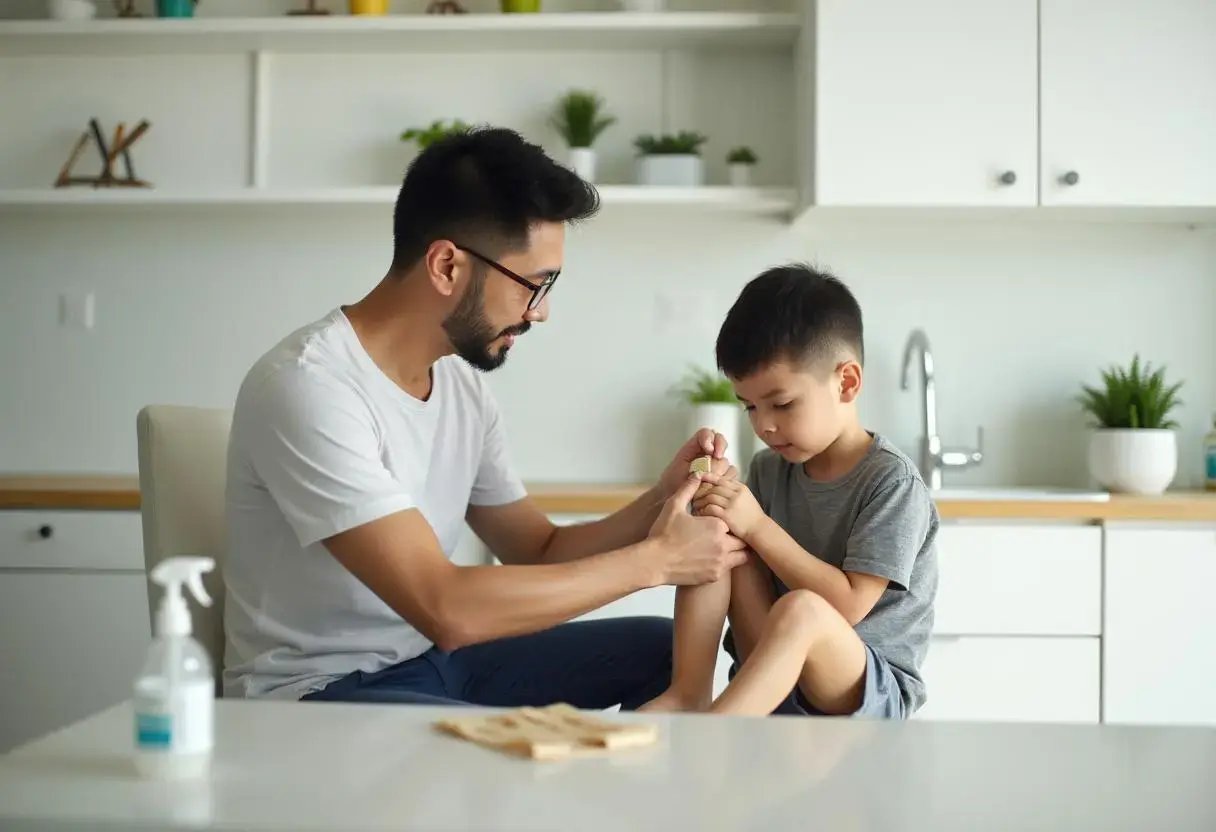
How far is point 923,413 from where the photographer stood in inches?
134

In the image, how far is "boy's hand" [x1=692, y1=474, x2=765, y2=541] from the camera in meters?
1.85

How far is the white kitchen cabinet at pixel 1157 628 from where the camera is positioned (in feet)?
9.48

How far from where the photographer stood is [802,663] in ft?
5.07

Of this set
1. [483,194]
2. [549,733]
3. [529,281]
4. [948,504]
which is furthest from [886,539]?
[948,504]

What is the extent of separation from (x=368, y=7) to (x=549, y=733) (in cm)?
271

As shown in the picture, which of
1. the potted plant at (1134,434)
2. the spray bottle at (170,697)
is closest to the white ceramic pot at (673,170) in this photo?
the potted plant at (1134,434)

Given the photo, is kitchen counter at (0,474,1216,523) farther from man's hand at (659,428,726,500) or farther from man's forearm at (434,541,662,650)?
man's forearm at (434,541,662,650)

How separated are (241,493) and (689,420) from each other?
180 cm

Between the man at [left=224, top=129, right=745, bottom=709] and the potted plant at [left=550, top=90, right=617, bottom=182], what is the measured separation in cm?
133

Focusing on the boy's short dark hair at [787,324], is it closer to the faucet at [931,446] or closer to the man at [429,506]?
the man at [429,506]

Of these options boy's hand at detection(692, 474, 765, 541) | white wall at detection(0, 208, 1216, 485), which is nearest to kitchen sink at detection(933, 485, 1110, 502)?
white wall at detection(0, 208, 1216, 485)

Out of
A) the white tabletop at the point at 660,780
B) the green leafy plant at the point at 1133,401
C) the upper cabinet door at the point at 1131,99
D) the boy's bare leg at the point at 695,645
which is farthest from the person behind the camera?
the green leafy plant at the point at 1133,401

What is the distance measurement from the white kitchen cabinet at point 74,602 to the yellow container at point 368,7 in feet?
4.62

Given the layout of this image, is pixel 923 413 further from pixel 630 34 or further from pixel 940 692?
pixel 630 34
